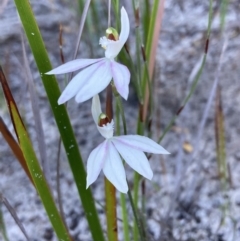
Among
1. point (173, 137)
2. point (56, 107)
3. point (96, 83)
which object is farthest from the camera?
point (173, 137)

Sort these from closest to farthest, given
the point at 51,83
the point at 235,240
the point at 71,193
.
→ the point at 51,83, the point at 235,240, the point at 71,193

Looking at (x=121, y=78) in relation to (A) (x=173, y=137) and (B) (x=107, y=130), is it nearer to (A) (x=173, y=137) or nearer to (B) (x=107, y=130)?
(B) (x=107, y=130)

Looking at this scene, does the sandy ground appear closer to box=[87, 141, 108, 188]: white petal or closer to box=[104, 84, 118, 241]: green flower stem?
box=[104, 84, 118, 241]: green flower stem

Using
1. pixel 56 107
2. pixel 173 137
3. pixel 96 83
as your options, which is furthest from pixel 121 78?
pixel 173 137

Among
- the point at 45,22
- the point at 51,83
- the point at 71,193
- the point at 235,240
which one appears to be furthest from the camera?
the point at 45,22

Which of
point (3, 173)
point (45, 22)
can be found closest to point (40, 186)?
point (3, 173)

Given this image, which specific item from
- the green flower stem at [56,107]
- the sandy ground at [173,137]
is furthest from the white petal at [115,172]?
the sandy ground at [173,137]

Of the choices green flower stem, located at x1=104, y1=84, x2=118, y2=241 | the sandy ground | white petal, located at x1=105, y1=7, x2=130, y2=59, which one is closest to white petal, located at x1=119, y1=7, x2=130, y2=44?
white petal, located at x1=105, y1=7, x2=130, y2=59

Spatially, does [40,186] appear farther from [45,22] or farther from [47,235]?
[45,22]
